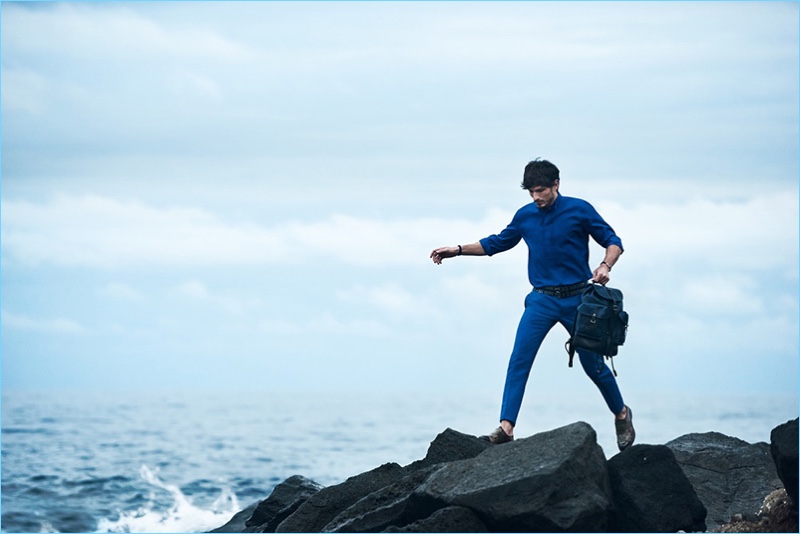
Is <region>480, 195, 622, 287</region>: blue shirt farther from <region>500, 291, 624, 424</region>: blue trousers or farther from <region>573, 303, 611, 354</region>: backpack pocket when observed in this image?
<region>573, 303, 611, 354</region>: backpack pocket

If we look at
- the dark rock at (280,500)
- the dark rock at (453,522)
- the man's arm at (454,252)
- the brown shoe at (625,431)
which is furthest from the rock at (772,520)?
the dark rock at (280,500)

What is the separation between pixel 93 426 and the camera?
222 feet

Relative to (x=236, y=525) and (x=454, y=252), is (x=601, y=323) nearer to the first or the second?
(x=454, y=252)

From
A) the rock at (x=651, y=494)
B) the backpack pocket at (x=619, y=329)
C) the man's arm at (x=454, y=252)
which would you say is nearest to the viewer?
the rock at (x=651, y=494)

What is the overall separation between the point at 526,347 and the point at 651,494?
154cm

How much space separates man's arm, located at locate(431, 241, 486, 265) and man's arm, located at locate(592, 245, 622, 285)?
122 cm

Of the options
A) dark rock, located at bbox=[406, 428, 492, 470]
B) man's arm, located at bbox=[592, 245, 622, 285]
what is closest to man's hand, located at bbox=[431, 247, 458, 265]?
man's arm, located at bbox=[592, 245, 622, 285]

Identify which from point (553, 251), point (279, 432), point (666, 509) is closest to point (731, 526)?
point (666, 509)

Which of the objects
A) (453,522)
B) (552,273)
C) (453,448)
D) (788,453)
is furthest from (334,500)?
(788,453)

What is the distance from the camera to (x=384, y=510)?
342 inches

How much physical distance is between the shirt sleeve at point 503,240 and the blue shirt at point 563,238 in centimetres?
15

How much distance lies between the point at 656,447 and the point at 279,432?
5536 centimetres

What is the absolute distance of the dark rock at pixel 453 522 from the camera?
7863mm

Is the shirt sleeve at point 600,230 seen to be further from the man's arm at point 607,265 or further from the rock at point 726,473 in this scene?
the rock at point 726,473
